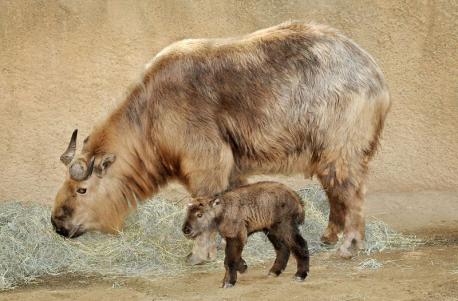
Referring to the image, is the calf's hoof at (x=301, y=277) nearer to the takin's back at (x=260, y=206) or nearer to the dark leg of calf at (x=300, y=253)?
the dark leg of calf at (x=300, y=253)

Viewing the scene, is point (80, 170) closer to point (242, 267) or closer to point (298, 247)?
point (242, 267)

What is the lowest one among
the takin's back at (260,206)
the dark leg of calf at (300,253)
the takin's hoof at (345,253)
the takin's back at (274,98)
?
the takin's hoof at (345,253)

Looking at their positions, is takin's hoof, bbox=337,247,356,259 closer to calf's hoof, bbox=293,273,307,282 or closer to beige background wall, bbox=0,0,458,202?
calf's hoof, bbox=293,273,307,282

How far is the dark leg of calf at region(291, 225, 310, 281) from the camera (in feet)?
18.9

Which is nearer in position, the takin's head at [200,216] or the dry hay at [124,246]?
the takin's head at [200,216]

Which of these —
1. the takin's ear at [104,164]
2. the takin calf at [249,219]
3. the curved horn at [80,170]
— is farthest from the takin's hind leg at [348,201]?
the curved horn at [80,170]

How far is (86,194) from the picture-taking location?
6426 millimetres

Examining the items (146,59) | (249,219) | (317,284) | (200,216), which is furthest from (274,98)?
(146,59)

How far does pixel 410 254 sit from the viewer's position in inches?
257

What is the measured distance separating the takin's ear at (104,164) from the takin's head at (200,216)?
104 centimetres

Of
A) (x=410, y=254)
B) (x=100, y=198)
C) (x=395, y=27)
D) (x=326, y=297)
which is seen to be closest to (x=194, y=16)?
(x=395, y=27)

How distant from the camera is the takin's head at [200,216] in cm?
561

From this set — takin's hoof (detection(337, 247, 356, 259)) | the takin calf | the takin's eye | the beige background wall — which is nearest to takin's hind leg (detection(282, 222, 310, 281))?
the takin calf

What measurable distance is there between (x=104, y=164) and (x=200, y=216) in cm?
115
